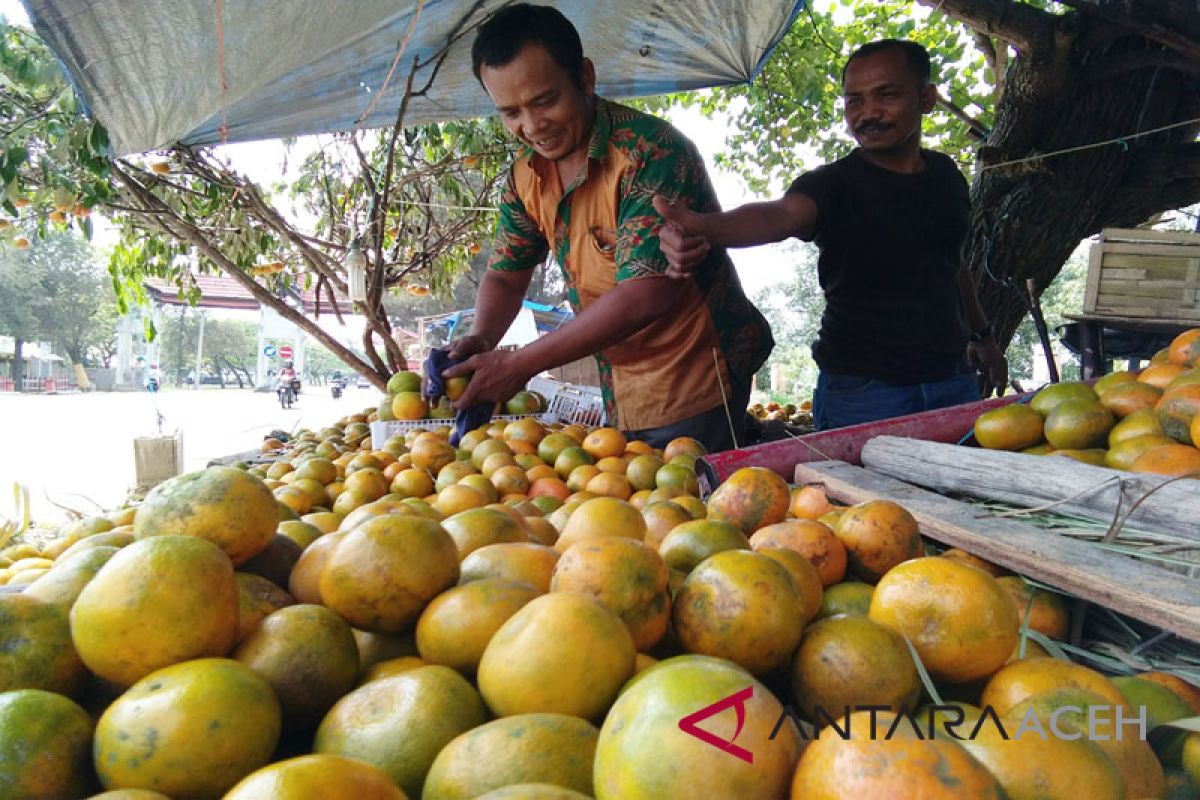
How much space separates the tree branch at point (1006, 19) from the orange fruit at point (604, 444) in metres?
3.49

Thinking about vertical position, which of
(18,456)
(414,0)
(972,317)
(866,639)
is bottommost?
(18,456)

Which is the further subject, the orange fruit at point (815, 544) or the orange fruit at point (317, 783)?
the orange fruit at point (815, 544)

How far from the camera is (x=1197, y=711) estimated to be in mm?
964

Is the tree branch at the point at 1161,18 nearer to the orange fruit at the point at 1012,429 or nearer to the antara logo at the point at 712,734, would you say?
the orange fruit at the point at 1012,429

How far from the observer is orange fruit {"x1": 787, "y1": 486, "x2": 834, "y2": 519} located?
5.56 ft

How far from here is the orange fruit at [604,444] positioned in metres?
2.88

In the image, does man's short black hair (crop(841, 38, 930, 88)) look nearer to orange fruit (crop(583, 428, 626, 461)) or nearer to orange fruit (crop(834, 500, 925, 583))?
orange fruit (crop(583, 428, 626, 461))

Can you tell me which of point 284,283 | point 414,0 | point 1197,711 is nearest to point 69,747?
point 1197,711

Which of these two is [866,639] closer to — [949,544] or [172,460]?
[949,544]

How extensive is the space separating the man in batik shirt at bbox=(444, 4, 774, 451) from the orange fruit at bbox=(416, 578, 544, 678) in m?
1.77

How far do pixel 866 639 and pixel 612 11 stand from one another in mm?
4113

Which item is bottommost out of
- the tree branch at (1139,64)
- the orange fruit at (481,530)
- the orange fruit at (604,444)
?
the orange fruit at (604,444)

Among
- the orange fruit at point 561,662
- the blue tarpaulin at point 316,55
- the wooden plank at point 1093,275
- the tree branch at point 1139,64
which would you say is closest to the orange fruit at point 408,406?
the blue tarpaulin at point 316,55

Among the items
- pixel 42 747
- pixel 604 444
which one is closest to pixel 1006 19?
pixel 604 444
